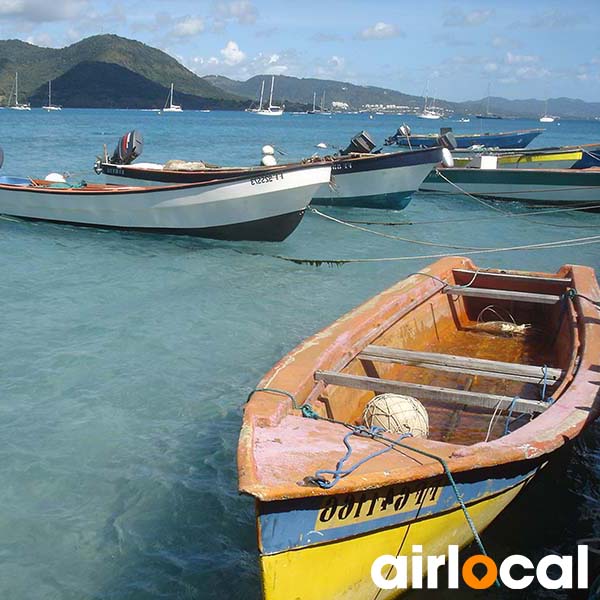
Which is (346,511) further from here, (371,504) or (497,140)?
(497,140)

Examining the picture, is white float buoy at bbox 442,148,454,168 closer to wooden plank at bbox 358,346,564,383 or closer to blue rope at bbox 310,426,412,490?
wooden plank at bbox 358,346,564,383

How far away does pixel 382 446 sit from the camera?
350 cm

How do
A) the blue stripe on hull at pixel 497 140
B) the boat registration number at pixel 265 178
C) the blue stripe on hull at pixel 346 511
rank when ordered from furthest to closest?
the blue stripe on hull at pixel 497 140 < the boat registration number at pixel 265 178 < the blue stripe on hull at pixel 346 511

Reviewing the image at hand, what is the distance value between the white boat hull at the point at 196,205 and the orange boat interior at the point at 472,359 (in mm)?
4866

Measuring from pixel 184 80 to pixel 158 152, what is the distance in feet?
550

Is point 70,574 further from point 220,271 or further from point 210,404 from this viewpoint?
point 220,271

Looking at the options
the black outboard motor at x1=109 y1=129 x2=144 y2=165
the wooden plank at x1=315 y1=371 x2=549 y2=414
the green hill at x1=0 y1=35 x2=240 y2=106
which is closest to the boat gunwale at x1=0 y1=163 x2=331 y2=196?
the black outboard motor at x1=109 y1=129 x2=144 y2=165

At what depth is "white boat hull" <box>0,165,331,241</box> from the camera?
39.0 ft

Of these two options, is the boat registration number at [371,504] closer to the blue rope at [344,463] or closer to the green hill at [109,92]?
the blue rope at [344,463]

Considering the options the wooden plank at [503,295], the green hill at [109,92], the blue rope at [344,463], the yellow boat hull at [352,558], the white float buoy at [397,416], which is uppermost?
the green hill at [109,92]

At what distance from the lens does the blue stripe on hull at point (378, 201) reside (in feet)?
56.1

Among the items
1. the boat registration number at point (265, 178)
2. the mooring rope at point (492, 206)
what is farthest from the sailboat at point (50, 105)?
the boat registration number at point (265, 178)

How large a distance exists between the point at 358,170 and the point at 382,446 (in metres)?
13.8

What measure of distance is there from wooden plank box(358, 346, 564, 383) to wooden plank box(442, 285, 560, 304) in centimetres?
184
